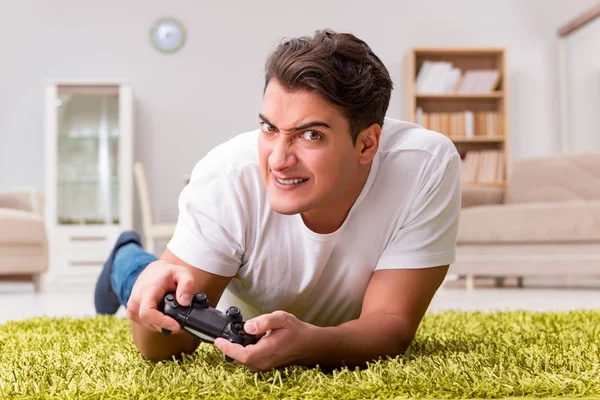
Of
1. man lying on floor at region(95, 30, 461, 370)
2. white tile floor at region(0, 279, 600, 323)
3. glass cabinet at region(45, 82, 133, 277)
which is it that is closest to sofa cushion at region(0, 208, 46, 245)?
white tile floor at region(0, 279, 600, 323)

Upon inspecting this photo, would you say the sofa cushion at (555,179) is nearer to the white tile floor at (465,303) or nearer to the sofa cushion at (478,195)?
the sofa cushion at (478,195)

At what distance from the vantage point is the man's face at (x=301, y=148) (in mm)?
1123

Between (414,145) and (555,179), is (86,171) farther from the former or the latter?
(414,145)

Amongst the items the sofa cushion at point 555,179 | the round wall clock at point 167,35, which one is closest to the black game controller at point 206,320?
the sofa cushion at point 555,179

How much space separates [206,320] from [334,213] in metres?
0.35

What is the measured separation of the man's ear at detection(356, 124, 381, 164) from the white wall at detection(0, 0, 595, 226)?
17.0 ft

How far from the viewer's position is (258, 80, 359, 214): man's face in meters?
1.12

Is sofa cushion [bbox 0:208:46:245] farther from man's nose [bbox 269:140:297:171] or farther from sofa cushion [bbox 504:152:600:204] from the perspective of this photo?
man's nose [bbox 269:140:297:171]

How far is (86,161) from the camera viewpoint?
6.05m

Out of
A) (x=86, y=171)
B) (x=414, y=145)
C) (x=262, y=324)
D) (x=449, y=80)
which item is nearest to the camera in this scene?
(x=262, y=324)

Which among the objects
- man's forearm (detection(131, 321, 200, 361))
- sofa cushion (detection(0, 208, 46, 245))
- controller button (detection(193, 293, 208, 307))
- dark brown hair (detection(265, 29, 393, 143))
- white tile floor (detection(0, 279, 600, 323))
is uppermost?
dark brown hair (detection(265, 29, 393, 143))

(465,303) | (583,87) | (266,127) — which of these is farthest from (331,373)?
(583,87)

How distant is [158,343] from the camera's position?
124 cm

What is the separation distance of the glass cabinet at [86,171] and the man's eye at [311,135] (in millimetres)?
5002
